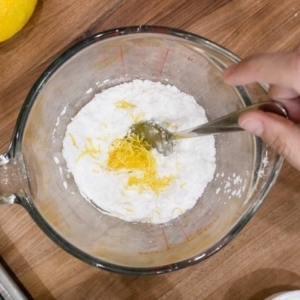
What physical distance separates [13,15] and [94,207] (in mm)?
342

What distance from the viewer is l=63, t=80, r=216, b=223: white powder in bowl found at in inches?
30.4

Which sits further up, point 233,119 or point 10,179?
point 10,179

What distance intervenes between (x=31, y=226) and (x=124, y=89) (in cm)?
30

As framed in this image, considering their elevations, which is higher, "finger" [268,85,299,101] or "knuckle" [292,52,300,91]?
"knuckle" [292,52,300,91]

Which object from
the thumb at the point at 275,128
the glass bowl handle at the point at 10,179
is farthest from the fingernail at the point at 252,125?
the glass bowl handle at the point at 10,179

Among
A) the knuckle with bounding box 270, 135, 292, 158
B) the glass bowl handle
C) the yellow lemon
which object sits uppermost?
the yellow lemon

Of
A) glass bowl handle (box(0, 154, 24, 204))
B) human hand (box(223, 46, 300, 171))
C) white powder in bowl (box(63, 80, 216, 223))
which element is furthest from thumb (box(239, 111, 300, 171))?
glass bowl handle (box(0, 154, 24, 204))

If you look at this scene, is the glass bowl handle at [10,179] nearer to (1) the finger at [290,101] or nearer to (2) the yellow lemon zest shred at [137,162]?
(2) the yellow lemon zest shred at [137,162]

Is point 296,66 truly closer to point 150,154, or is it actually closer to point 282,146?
point 282,146

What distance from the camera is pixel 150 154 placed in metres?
0.76

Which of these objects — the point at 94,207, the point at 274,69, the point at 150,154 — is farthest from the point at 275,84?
the point at 94,207

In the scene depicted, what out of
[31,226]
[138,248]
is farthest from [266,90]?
[31,226]

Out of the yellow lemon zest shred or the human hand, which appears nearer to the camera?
the human hand

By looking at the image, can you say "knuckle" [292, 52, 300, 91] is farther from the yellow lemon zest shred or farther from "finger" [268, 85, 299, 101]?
the yellow lemon zest shred
